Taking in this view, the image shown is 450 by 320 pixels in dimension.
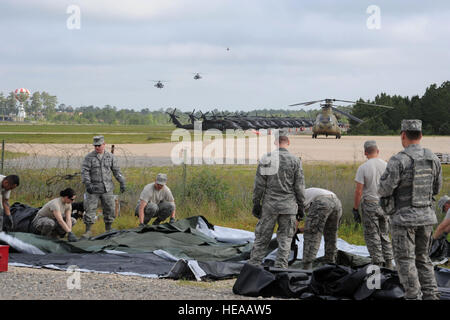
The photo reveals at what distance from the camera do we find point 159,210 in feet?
35.7

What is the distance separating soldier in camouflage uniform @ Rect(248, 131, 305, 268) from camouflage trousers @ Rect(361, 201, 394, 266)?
865 millimetres

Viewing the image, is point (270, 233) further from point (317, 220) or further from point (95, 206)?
point (95, 206)

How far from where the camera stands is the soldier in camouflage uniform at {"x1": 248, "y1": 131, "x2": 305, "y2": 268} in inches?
296

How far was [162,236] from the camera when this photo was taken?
9672mm

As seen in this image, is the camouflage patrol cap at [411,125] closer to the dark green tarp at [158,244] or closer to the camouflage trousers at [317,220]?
the camouflage trousers at [317,220]

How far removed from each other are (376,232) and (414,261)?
6.20ft

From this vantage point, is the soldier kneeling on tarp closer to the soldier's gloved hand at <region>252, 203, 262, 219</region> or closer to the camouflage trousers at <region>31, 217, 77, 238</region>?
the camouflage trousers at <region>31, 217, 77, 238</region>

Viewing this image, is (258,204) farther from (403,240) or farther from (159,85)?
(159,85)

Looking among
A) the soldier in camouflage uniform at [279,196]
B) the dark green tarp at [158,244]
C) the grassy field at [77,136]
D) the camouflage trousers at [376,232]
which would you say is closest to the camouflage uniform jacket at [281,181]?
the soldier in camouflage uniform at [279,196]

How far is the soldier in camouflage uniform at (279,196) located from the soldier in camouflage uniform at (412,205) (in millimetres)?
1664

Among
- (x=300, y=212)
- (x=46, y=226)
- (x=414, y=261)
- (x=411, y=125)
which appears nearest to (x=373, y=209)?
(x=300, y=212)

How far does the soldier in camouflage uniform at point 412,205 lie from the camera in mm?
5867

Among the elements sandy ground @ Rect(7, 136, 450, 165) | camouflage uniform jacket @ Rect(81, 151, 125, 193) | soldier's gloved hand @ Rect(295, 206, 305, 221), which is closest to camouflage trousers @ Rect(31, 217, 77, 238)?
camouflage uniform jacket @ Rect(81, 151, 125, 193)
